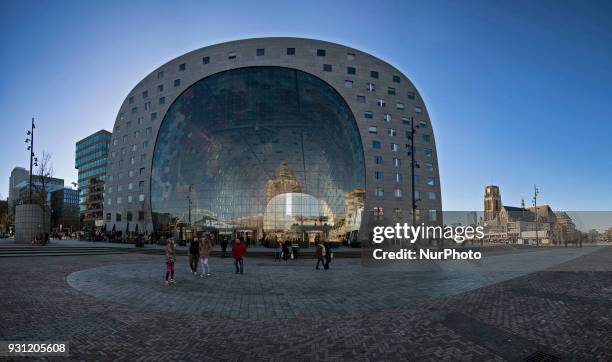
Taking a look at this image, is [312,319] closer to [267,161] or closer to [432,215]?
[267,161]

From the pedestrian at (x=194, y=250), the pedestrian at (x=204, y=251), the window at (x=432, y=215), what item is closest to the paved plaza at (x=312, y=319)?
the pedestrian at (x=204, y=251)

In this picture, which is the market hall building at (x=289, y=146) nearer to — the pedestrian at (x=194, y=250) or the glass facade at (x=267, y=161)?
the glass facade at (x=267, y=161)

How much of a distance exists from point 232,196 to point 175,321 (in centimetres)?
5429

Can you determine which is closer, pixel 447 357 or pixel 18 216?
pixel 447 357

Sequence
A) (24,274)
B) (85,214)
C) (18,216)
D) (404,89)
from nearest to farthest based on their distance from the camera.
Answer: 1. (24,274)
2. (18,216)
3. (404,89)
4. (85,214)

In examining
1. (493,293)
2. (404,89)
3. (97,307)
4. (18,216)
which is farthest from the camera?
(404,89)

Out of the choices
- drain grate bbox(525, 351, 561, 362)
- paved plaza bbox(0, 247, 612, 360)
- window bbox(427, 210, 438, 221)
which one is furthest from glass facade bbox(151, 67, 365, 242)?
drain grate bbox(525, 351, 561, 362)

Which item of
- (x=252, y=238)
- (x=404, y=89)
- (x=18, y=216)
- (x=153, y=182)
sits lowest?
(x=252, y=238)

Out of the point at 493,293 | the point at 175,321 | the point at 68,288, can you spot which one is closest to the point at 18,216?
the point at 68,288

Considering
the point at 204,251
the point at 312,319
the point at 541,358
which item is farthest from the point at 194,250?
the point at 541,358

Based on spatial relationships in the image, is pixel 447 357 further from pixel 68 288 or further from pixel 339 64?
pixel 339 64

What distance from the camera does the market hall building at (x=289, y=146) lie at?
192ft

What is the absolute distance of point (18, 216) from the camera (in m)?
33.9

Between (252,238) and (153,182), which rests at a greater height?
(153,182)
